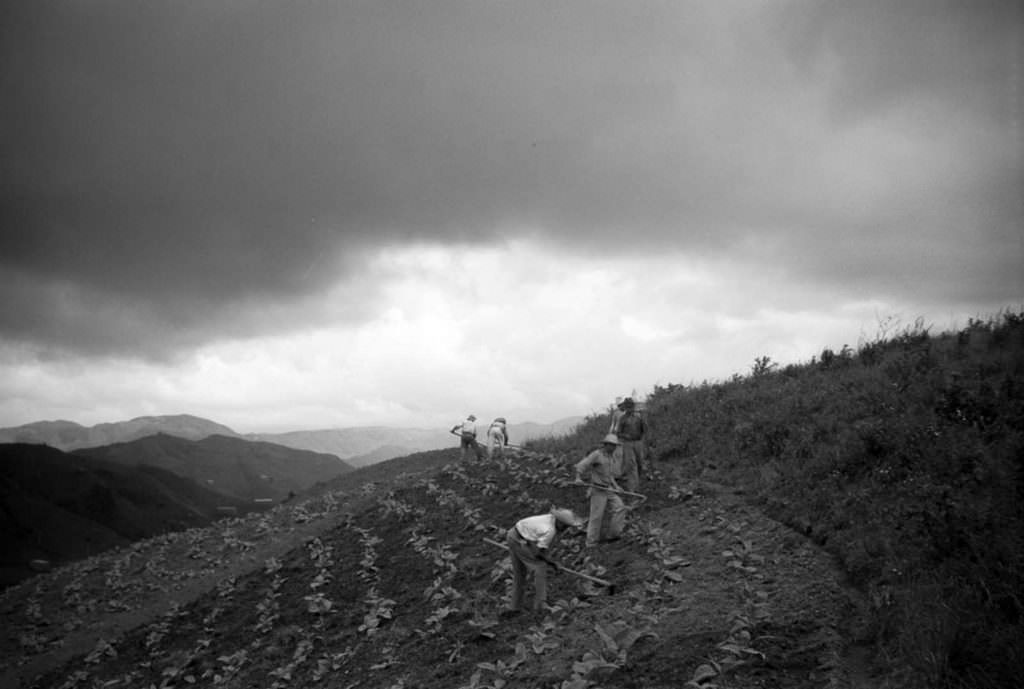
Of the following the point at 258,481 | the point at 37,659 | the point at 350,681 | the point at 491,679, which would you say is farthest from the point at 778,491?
the point at 258,481

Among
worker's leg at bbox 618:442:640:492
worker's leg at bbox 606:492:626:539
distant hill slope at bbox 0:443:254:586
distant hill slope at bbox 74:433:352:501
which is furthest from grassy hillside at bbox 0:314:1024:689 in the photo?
distant hill slope at bbox 74:433:352:501

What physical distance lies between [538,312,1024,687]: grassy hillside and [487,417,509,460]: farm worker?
6.33 metres

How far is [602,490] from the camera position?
39.5ft

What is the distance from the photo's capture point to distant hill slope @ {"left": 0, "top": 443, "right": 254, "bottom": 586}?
6688 centimetres

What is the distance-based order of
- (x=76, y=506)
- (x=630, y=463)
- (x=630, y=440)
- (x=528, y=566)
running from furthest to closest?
(x=76, y=506) < (x=630, y=440) < (x=630, y=463) < (x=528, y=566)

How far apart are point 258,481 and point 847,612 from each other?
16284cm

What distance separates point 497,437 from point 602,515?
10.8 metres

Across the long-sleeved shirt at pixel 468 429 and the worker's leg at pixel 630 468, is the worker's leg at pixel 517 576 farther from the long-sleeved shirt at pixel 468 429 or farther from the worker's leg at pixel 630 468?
the long-sleeved shirt at pixel 468 429

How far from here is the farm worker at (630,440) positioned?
47.5ft

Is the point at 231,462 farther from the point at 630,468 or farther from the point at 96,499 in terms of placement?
→ the point at 630,468

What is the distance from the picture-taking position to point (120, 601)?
805 inches

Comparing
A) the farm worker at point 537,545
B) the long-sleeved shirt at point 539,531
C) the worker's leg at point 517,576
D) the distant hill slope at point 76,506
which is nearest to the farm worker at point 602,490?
the farm worker at point 537,545

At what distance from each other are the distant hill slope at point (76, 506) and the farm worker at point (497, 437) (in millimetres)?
47910

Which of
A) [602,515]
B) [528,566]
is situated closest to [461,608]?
[528,566]
